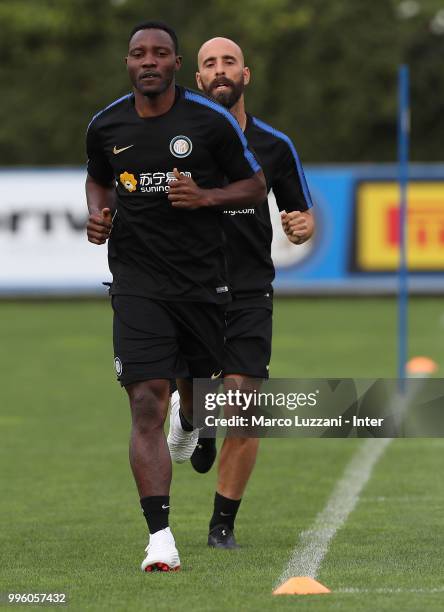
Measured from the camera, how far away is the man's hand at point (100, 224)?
723 cm

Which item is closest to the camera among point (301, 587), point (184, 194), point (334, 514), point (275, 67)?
point (301, 587)

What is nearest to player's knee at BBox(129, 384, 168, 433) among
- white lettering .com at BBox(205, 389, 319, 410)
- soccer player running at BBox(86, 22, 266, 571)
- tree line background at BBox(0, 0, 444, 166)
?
soccer player running at BBox(86, 22, 266, 571)

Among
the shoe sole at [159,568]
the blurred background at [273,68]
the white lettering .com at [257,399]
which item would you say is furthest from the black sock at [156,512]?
the blurred background at [273,68]

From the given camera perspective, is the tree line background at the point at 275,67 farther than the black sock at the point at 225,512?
Yes

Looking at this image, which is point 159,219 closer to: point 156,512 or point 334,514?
point 156,512

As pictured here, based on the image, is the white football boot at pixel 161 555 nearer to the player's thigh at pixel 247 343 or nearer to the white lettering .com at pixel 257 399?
the white lettering .com at pixel 257 399

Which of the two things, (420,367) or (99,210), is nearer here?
(99,210)

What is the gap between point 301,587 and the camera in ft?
20.8

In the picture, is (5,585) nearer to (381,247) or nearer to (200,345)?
(200,345)

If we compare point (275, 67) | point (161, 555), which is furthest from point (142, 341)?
point (275, 67)

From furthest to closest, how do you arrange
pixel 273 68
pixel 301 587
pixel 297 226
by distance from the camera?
pixel 273 68
pixel 297 226
pixel 301 587

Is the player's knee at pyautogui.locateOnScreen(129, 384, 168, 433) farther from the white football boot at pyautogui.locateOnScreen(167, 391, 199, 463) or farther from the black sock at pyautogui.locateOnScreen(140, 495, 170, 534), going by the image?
the white football boot at pyautogui.locateOnScreen(167, 391, 199, 463)

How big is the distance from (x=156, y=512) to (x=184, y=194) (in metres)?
1.37

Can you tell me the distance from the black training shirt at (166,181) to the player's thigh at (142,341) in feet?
0.20
